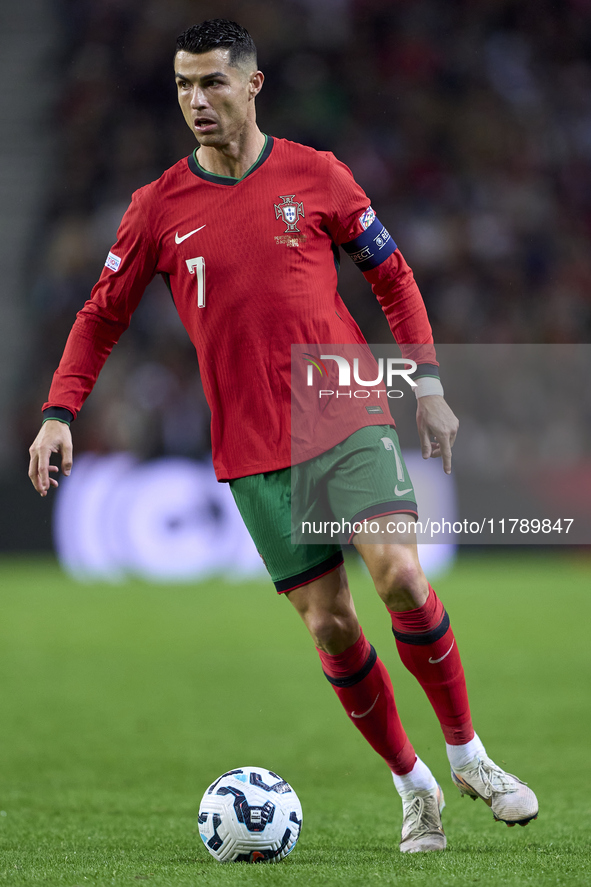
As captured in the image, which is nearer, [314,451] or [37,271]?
[314,451]

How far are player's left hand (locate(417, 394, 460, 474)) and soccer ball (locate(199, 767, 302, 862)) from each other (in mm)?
1119

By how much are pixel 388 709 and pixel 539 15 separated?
12737 millimetres

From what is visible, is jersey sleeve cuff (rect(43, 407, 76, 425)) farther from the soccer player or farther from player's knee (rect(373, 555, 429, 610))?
player's knee (rect(373, 555, 429, 610))

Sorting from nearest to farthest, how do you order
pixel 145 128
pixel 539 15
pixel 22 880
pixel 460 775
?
pixel 22 880 < pixel 460 775 < pixel 145 128 < pixel 539 15

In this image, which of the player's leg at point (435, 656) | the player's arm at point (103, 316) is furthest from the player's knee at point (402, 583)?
the player's arm at point (103, 316)

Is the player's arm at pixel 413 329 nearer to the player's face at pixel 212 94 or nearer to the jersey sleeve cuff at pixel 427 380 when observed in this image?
the jersey sleeve cuff at pixel 427 380

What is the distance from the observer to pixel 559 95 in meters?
14.3

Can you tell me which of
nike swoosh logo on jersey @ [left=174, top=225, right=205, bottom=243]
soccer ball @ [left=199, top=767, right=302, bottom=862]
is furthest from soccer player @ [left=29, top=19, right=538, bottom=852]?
soccer ball @ [left=199, top=767, right=302, bottom=862]

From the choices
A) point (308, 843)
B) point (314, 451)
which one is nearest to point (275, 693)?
point (308, 843)

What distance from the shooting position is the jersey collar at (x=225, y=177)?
363 centimetres

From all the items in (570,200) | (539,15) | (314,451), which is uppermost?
(539,15)

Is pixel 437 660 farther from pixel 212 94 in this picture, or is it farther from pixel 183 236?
pixel 212 94

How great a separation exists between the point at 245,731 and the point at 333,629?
2574 mm

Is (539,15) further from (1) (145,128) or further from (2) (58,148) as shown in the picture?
(2) (58,148)
